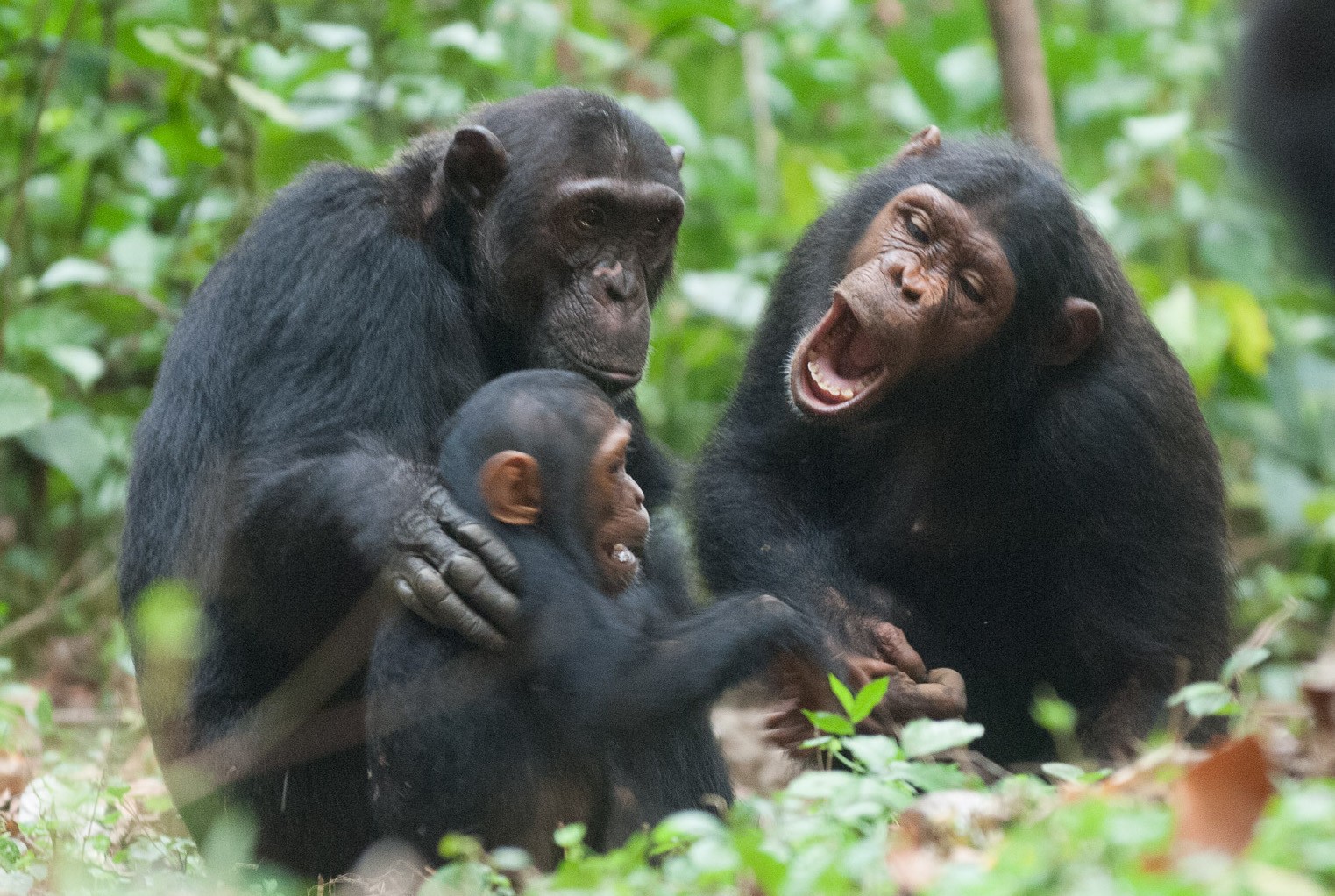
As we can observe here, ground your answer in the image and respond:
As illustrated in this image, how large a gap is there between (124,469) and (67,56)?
6.72 ft

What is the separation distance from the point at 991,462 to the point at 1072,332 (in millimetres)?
535

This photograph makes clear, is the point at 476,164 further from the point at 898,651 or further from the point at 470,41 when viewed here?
the point at 470,41

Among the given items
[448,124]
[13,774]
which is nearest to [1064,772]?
[13,774]

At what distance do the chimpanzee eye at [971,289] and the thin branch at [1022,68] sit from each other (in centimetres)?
241

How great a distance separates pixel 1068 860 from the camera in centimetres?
249

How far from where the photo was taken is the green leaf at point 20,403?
251 inches

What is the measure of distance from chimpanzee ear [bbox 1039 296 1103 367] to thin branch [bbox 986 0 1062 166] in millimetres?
2316

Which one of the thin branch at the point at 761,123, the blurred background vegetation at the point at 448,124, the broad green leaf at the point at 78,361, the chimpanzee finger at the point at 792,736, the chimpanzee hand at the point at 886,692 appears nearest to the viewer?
the chimpanzee hand at the point at 886,692

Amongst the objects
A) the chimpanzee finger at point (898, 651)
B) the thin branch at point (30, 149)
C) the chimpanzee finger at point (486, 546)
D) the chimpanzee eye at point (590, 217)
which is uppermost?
the chimpanzee eye at point (590, 217)

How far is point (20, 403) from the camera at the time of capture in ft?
21.2

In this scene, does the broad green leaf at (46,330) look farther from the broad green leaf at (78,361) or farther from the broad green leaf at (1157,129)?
the broad green leaf at (1157,129)

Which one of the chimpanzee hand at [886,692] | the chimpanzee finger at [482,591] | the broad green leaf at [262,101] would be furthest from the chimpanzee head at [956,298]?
the broad green leaf at [262,101]

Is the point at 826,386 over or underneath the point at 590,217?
underneath

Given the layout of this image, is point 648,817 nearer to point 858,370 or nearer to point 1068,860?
point 858,370
